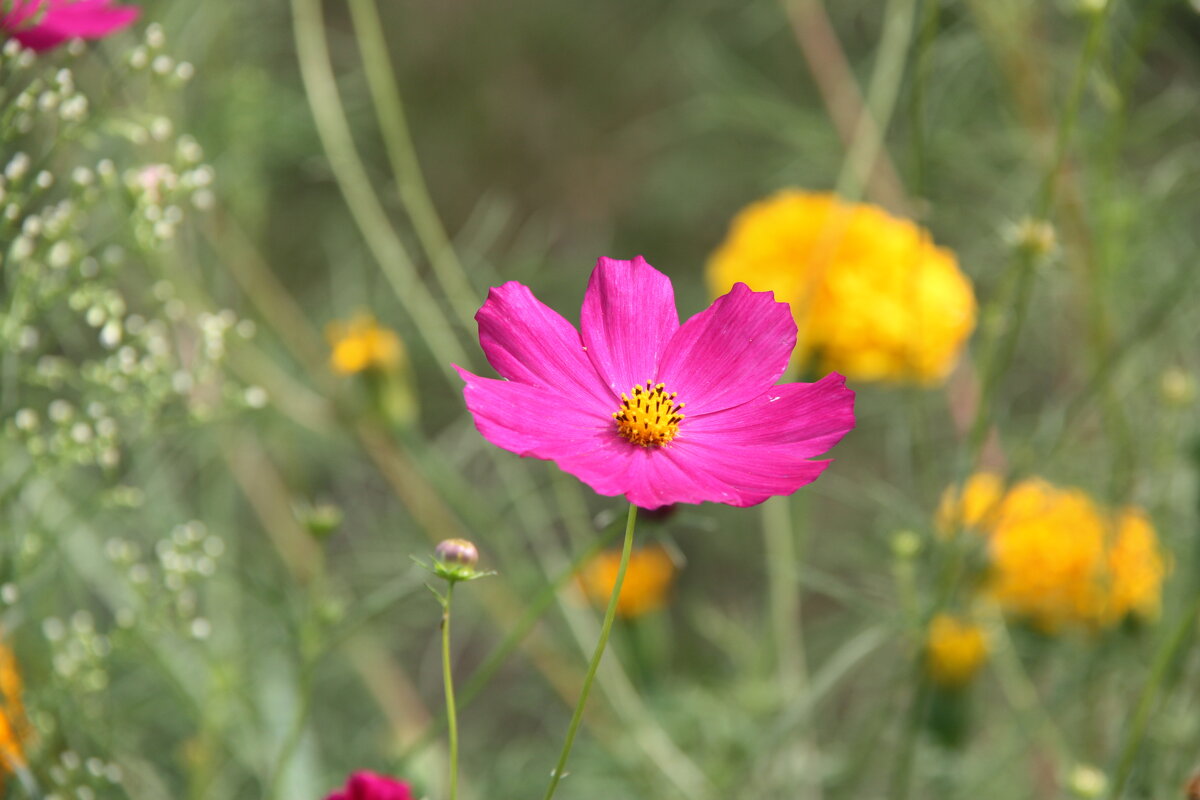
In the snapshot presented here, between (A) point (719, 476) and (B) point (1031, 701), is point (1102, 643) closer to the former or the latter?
(B) point (1031, 701)

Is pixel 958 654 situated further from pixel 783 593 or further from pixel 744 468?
pixel 744 468

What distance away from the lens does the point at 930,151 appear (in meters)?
0.80

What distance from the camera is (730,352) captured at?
0.35 metres

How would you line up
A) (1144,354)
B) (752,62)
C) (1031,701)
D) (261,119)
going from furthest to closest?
(752,62)
(261,119)
(1144,354)
(1031,701)

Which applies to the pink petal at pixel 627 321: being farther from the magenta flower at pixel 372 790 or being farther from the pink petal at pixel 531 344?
the magenta flower at pixel 372 790

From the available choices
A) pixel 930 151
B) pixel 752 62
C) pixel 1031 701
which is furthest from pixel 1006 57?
pixel 752 62

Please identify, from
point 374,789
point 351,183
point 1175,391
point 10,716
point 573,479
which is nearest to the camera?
point 374,789

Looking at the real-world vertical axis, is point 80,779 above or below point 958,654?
below

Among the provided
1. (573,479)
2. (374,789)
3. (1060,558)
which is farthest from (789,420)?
(573,479)

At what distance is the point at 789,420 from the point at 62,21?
26 centimetres

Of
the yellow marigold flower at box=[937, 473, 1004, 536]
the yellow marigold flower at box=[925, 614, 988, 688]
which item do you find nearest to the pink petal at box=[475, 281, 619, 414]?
the yellow marigold flower at box=[937, 473, 1004, 536]

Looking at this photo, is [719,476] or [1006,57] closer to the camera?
[719,476]

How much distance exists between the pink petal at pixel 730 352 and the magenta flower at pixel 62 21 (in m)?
0.20

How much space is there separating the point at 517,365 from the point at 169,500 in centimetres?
45
